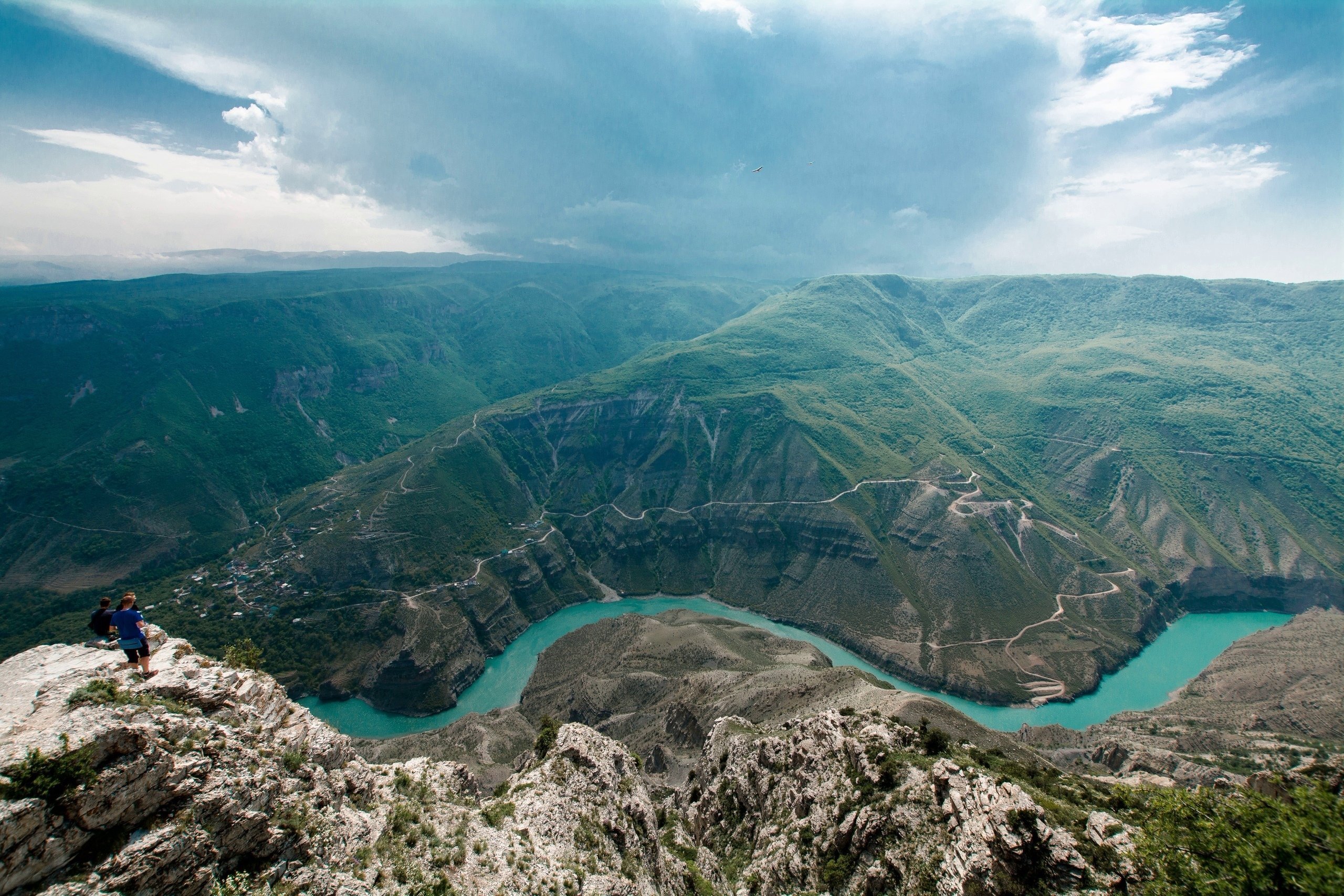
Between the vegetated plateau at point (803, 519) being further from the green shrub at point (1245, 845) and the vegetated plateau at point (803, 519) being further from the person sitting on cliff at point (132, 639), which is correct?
the person sitting on cliff at point (132, 639)

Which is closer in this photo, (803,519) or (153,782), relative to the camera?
(153,782)

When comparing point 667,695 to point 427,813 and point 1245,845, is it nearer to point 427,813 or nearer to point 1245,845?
point 427,813

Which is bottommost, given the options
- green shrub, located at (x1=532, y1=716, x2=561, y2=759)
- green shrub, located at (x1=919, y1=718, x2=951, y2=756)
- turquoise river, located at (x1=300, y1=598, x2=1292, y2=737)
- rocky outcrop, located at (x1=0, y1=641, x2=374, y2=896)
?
turquoise river, located at (x1=300, y1=598, x2=1292, y2=737)

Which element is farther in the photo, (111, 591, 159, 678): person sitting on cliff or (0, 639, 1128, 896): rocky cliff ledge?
(111, 591, 159, 678): person sitting on cliff

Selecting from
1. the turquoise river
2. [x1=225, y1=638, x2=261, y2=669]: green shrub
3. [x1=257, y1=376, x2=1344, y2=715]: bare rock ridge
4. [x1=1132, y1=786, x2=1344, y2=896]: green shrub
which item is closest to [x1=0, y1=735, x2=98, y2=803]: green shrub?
[x1=225, y1=638, x2=261, y2=669]: green shrub

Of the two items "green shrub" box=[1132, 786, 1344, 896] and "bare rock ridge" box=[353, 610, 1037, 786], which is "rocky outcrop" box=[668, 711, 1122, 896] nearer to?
"green shrub" box=[1132, 786, 1344, 896]

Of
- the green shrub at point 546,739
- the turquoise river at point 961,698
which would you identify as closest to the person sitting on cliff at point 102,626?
the green shrub at point 546,739

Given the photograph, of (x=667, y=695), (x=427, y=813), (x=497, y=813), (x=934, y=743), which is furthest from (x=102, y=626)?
(x=667, y=695)
